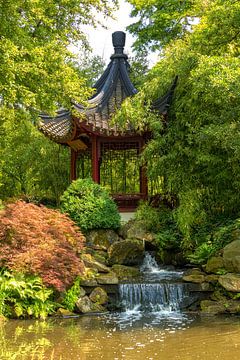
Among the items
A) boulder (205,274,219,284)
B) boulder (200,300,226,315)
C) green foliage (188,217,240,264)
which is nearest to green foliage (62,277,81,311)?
boulder (200,300,226,315)

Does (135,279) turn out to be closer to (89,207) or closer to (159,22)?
(89,207)

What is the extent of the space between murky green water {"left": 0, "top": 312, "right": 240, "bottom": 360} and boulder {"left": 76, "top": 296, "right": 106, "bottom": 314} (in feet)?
1.03

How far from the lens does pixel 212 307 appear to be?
867 centimetres

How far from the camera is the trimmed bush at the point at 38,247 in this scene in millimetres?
8586

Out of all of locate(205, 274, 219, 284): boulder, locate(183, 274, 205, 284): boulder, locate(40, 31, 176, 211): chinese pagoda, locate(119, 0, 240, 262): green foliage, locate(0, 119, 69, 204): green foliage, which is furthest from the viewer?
locate(0, 119, 69, 204): green foliage

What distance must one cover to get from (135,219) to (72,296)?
380cm

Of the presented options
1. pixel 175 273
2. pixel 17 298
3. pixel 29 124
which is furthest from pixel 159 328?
pixel 29 124

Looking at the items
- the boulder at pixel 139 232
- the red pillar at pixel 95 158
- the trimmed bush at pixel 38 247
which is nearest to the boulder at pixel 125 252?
the boulder at pixel 139 232

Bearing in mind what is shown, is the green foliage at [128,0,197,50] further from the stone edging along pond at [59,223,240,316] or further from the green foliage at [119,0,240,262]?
the stone edging along pond at [59,223,240,316]

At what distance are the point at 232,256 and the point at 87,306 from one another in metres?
2.80

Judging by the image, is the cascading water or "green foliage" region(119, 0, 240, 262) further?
"green foliage" region(119, 0, 240, 262)

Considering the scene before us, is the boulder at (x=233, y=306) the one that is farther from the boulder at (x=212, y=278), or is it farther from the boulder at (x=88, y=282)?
the boulder at (x=88, y=282)

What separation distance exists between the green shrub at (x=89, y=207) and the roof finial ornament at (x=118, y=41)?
241 inches

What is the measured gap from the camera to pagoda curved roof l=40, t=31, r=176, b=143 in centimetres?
1280
